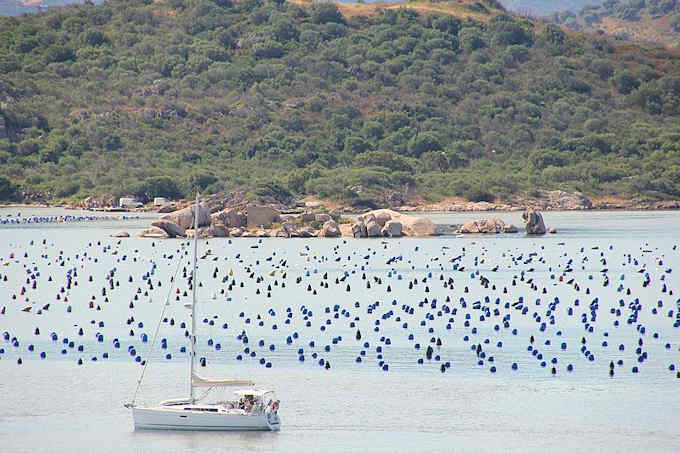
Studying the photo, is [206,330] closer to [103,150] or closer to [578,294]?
[578,294]

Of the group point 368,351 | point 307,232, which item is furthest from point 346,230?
point 368,351

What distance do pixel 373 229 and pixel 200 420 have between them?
220 feet

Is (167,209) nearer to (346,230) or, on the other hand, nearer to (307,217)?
(307,217)

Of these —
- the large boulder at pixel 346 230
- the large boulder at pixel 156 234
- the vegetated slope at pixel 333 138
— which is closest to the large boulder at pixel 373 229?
the large boulder at pixel 346 230

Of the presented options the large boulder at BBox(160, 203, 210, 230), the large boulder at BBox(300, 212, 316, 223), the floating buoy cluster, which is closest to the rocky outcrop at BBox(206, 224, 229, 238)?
the large boulder at BBox(160, 203, 210, 230)

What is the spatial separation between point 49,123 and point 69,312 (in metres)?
128

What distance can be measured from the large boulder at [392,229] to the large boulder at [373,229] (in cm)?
51

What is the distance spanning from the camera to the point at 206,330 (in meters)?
48.6

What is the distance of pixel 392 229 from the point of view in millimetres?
99188

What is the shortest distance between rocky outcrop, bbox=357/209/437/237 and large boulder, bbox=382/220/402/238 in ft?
1.32

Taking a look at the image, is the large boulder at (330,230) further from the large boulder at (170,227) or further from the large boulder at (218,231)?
the large boulder at (170,227)

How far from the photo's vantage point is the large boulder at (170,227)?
96188 mm

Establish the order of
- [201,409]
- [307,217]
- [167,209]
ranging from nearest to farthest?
1. [201,409]
2. [307,217]
3. [167,209]

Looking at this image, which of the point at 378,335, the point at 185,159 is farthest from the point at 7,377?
the point at 185,159
